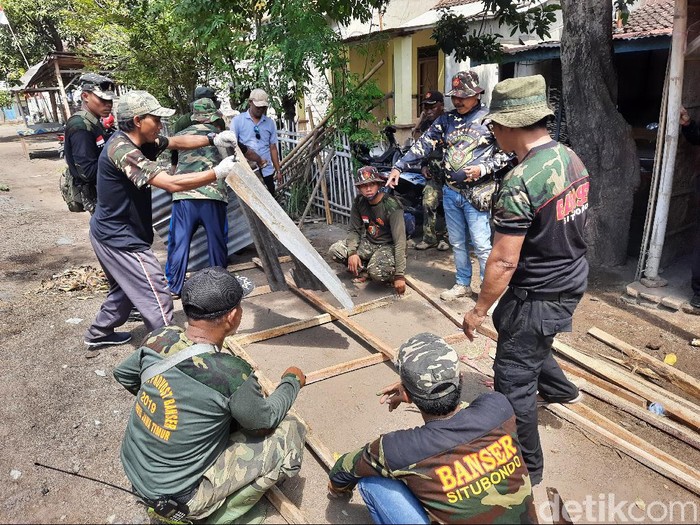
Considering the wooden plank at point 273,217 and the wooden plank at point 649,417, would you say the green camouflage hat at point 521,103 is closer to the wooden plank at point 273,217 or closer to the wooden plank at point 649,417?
the wooden plank at point 273,217

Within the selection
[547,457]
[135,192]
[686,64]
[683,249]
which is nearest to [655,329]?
[683,249]

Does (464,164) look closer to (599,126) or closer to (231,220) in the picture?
(599,126)

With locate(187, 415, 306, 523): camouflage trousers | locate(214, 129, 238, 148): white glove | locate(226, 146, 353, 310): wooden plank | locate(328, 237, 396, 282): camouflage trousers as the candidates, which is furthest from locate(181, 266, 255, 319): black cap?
locate(328, 237, 396, 282): camouflage trousers

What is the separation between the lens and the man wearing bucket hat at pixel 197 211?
492cm

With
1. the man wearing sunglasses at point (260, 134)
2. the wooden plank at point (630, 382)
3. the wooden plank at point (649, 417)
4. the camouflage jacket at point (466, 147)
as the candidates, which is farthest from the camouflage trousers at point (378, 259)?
the man wearing sunglasses at point (260, 134)

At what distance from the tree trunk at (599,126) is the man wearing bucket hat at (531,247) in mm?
3111

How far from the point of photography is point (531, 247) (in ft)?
7.97

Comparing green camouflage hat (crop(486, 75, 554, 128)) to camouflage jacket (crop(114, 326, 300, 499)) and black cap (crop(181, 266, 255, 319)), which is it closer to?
black cap (crop(181, 266, 255, 319))

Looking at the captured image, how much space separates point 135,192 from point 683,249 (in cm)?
538

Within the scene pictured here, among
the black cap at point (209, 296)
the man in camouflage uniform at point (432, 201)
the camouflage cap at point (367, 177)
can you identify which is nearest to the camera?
the black cap at point (209, 296)

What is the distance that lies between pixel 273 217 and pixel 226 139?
779mm

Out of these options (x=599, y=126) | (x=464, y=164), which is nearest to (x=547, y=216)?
(x=464, y=164)

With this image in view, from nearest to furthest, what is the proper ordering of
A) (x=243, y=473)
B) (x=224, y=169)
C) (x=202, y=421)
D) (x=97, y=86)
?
(x=202, y=421) < (x=243, y=473) < (x=224, y=169) < (x=97, y=86)

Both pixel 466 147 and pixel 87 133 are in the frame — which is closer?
pixel 466 147
